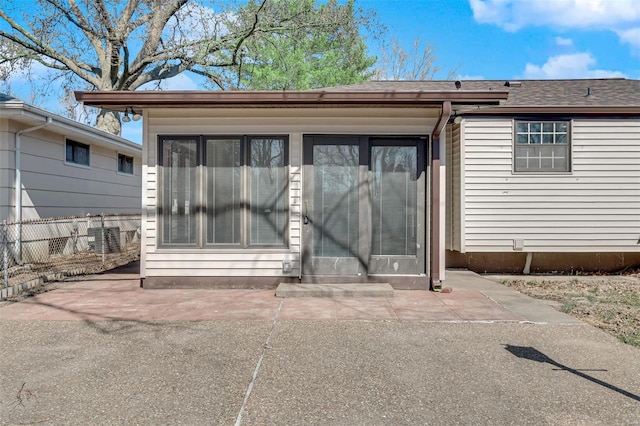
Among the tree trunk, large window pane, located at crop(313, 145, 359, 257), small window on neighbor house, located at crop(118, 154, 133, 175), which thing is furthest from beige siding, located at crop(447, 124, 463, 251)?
the tree trunk

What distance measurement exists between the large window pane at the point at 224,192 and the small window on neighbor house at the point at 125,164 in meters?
7.82

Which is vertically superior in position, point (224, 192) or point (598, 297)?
point (224, 192)

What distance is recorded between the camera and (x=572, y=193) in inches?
302

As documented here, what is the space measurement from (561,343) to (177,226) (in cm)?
507

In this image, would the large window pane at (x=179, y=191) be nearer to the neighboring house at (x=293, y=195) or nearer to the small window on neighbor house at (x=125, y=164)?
the neighboring house at (x=293, y=195)

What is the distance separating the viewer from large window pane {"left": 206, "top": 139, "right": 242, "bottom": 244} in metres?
6.13

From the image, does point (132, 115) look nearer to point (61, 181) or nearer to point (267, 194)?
point (267, 194)

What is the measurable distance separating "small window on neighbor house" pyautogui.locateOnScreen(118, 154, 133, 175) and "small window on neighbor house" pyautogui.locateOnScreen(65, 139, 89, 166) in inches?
73.1

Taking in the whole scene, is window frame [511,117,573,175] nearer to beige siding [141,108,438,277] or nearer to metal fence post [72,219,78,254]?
beige siding [141,108,438,277]

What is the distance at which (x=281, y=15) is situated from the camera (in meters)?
14.6

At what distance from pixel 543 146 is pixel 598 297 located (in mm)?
3039

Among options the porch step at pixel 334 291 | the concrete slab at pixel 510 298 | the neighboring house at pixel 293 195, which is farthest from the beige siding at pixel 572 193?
the porch step at pixel 334 291

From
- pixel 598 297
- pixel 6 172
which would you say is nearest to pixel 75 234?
pixel 6 172

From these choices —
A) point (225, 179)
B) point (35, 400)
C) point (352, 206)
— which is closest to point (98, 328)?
point (35, 400)
